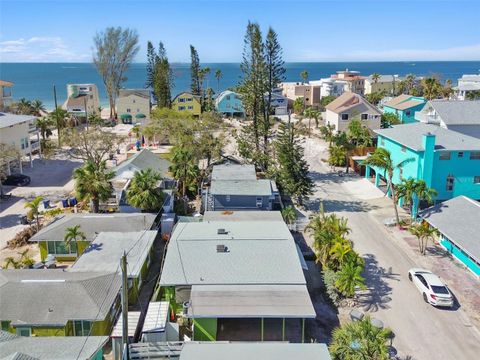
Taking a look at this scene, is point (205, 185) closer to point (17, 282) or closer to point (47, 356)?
point (17, 282)

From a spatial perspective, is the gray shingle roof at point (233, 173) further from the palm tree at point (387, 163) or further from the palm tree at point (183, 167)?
the palm tree at point (387, 163)

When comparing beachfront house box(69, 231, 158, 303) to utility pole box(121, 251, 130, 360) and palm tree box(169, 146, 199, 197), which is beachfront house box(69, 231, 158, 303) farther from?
palm tree box(169, 146, 199, 197)

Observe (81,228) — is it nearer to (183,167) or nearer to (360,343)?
(183,167)

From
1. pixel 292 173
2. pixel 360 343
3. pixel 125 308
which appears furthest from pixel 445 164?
pixel 125 308

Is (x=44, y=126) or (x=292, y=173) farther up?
(x=44, y=126)

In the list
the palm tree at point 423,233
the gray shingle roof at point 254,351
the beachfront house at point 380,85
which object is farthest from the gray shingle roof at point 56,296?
the beachfront house at point 380,85

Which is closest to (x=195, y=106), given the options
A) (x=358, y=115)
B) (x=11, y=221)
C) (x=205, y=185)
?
(x=358, y=115)
